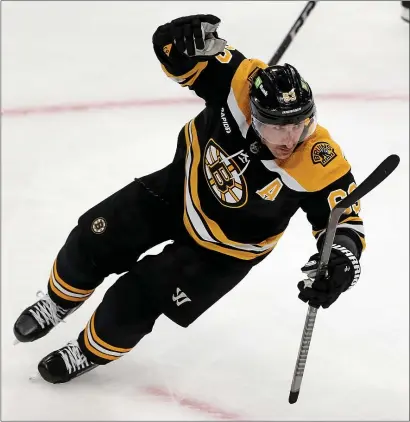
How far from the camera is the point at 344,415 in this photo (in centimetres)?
275

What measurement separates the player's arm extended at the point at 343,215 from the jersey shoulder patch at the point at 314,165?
19mm

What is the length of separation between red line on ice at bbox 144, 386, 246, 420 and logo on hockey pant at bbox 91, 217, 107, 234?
20.8 inches

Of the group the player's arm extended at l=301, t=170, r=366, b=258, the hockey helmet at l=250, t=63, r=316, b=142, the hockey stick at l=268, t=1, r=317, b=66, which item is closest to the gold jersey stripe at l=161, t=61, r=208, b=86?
the hockey helmet at l=250, t=63, r=316, b=142

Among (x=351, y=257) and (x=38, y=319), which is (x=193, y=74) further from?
(x=38, y=319)

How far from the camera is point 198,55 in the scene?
240cm

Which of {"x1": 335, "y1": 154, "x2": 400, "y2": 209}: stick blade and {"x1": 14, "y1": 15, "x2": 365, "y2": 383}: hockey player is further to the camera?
{"x1": 14, "y1": 15, "x2": 365, "y2": 383}: hockey player

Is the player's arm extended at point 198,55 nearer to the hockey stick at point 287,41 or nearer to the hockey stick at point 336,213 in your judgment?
the hockey stick at point 336,213

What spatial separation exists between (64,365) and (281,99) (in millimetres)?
1096

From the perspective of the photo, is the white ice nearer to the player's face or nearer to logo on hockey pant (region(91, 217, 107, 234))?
logo on hockey pant (region(91, 217, 107, 234))

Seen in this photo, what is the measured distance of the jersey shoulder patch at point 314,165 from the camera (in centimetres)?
230

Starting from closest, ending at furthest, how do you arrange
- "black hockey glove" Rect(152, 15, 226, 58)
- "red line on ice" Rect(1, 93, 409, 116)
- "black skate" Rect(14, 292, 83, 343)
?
"black hockey glove" Rect(152, 15, 226, 58) < "black skate" Rect(14, 292, 83, 343) < "red line on ice" Rect(1, 93, 409, 116)

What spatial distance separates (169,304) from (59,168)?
1.60 m

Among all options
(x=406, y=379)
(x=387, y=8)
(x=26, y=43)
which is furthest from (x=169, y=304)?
(x=387, y=8)

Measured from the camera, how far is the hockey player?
227 centimetres
